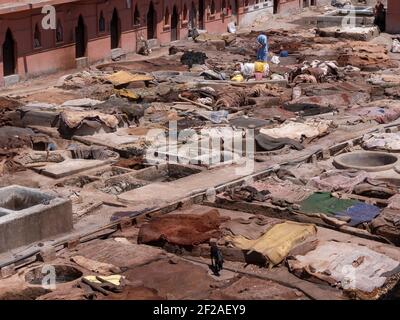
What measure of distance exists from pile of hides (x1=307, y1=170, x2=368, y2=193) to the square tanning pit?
5.19m

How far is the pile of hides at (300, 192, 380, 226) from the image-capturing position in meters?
15.3

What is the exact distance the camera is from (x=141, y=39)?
33.4 meters

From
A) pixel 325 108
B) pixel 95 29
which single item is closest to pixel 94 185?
pixel 325 108

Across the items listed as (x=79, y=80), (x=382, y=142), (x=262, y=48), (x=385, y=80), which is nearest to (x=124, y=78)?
(x=79, y=80)

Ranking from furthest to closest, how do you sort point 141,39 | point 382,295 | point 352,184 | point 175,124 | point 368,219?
point 141,39, point 175,124, point 352,184, point 368,219, point 382,295

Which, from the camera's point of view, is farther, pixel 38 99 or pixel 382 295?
pixel 38 99

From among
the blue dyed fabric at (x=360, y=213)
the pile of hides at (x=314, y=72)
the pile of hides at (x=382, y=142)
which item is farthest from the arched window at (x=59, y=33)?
the blue dyed fabric at (x=360, y=213)

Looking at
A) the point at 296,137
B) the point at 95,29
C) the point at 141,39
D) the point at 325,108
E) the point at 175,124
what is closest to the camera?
the point at 296,137

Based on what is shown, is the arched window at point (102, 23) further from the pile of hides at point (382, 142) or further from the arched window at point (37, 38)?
the pile of hides at point (382, 142)

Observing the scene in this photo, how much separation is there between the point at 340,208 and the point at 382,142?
4917 millimetres

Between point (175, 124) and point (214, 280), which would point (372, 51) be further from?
point (214, 280)

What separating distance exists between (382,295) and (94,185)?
746 cm

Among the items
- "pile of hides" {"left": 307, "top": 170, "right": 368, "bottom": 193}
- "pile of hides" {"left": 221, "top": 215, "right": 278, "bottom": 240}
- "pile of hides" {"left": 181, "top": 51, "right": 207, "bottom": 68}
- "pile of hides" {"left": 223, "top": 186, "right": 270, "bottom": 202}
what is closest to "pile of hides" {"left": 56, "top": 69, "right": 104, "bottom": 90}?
"pile of hides" {"left": 181, "top": 51, "right": 207, "bottom": 68}

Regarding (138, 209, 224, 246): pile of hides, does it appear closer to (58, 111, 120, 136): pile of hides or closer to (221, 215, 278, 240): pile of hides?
(221, 215, 278, 240): pile of hides
